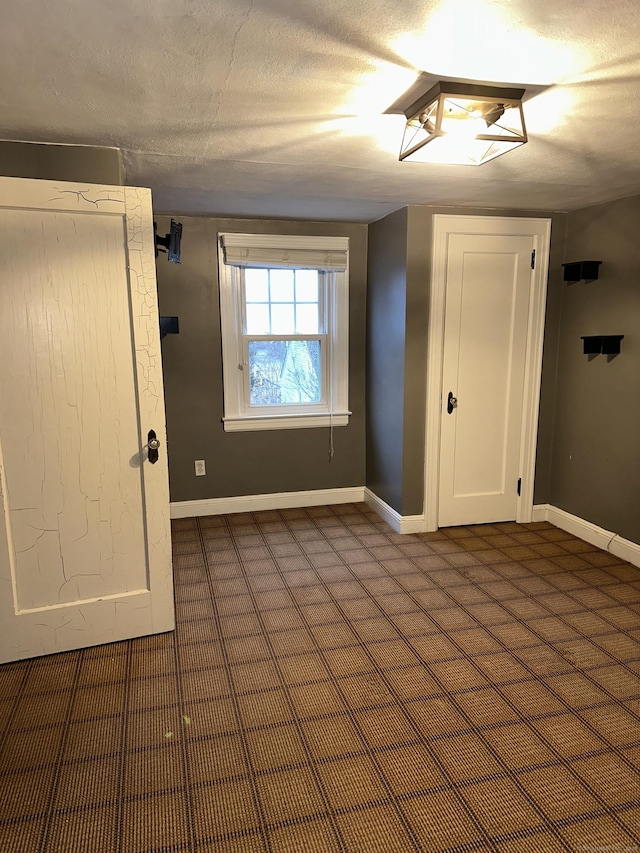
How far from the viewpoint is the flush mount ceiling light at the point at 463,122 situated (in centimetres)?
179

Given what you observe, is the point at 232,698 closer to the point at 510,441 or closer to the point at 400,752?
the point at 400,752

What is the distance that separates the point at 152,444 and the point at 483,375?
239 cm

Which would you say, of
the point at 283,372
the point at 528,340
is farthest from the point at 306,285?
the point at 528,340

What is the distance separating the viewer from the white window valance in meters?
4.04

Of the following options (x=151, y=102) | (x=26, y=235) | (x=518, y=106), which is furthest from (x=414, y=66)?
(x=26, y=235)

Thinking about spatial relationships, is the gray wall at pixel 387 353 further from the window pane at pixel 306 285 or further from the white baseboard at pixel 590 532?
the white baseboard at pixel 590 532

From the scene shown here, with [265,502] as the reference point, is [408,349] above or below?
above

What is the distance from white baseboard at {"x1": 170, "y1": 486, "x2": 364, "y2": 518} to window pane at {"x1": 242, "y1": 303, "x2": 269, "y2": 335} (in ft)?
4.19

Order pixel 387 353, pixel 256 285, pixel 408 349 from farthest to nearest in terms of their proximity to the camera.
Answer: pixel 256 285, pixel 387 353, pixel 408 349

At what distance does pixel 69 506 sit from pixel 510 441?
2947 millimetres

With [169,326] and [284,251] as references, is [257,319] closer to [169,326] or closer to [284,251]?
[284,251]

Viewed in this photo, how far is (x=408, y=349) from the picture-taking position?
12.5ft

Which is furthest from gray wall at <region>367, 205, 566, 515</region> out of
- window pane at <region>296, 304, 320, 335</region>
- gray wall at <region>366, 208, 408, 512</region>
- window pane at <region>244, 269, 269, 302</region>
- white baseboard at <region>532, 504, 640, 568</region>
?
window pane at <region>244, 269, 269, 302</region>

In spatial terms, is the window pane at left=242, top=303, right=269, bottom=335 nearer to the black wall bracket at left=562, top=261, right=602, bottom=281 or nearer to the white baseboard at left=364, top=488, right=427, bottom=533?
the white baseboard at left=364, top=488, right=427, bottom=533
